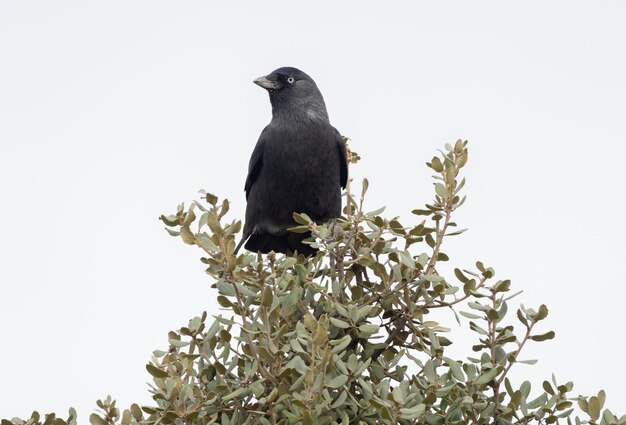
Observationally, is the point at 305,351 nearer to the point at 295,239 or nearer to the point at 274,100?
the point at 295,239

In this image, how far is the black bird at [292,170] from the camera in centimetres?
548

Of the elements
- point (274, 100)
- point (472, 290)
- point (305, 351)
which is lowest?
point (305, 351)

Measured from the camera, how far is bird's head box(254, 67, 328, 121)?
5.79 m

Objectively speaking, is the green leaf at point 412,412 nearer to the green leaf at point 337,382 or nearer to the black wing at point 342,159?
the green leaf at point 337,382

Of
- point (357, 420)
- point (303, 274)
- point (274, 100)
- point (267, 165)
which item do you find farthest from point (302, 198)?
point (357, 420)

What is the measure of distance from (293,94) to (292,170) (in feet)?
2.25

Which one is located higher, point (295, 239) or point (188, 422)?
point (295, 239)

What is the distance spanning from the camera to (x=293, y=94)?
5906 millimetres

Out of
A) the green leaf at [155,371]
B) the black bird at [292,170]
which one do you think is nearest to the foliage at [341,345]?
the green leaf at [155,371]

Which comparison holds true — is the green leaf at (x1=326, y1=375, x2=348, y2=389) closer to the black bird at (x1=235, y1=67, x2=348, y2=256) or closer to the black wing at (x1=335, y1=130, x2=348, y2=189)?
the black bird at (x1=235, y1=67, x2=348, y2=256)

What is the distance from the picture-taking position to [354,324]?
2787 mm

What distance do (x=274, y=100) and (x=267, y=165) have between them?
0.58 meters

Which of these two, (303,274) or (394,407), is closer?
(394,407)

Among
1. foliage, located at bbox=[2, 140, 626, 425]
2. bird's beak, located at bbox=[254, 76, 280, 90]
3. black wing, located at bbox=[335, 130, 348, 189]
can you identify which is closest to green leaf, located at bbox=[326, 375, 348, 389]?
foliage, located at bbox=[2, 140, 626, 425]
